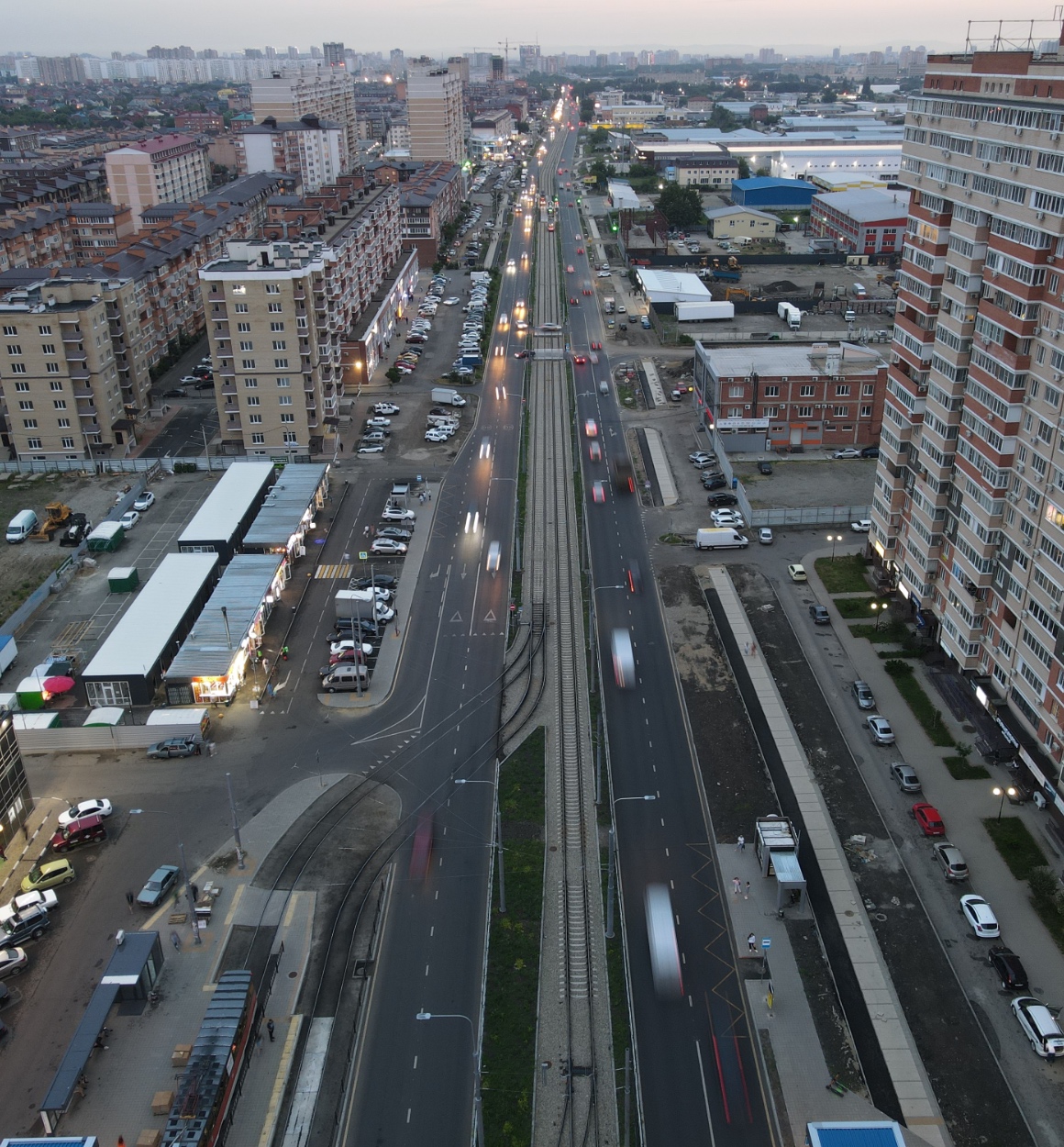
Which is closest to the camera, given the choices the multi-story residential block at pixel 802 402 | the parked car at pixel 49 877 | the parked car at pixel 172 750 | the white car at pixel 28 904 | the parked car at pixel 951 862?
the white car at pixel 28 904

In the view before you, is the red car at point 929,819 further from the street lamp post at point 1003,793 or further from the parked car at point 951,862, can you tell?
the street lamp post at point 1003,793

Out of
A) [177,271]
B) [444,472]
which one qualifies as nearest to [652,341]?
[444,472]

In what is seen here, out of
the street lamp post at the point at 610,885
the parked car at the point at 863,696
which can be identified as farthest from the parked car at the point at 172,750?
the parked car at the point at 863,696

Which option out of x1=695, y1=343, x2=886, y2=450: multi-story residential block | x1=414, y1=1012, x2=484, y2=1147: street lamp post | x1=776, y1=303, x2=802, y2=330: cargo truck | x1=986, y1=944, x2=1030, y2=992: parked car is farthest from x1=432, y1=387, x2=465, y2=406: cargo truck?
x1=986, y1=944, x2=1030, y2=992: parked car

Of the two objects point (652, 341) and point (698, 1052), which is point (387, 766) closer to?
point (698, 1052)

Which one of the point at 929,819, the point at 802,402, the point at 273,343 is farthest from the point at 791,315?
the point at 929,819

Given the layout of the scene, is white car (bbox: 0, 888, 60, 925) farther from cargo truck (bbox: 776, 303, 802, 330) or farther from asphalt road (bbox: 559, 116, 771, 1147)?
cargo truck (bbox: 776, 303, 802, 330)

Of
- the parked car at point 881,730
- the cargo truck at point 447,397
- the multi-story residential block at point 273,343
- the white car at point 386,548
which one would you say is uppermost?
the multi-story residential block at point 273,343
